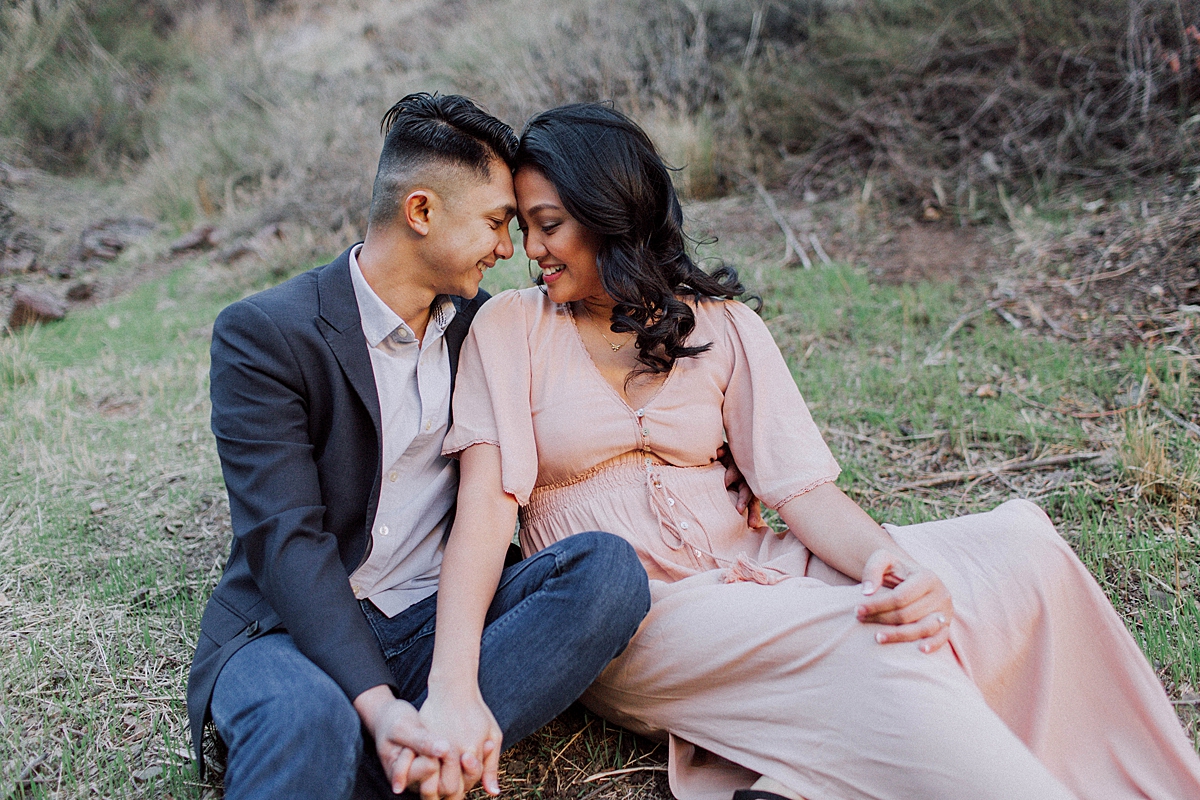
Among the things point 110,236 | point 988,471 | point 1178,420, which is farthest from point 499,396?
point 110,236

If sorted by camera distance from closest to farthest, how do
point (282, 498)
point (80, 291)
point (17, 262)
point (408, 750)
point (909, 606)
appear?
1. point (408, 750)
2. point (909, 606)
3. point (282, 498)
4. point (80, 291)
5. point (17, 262)

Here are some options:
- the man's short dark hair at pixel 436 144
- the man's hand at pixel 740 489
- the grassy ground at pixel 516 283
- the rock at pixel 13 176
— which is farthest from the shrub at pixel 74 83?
the man's hand at pixel 740 489

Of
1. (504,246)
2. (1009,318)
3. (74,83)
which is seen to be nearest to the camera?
(504,246)

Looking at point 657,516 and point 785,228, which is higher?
point 785,228

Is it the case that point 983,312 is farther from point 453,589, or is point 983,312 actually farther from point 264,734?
point 264,734

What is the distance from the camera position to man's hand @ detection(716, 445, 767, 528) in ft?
7.87

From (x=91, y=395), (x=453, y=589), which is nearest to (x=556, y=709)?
(x=453, y=589)

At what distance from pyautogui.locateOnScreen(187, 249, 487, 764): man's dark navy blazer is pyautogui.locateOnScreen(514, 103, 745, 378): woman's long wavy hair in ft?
2.01

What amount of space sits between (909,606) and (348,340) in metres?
1.39

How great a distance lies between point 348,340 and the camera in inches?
81.4

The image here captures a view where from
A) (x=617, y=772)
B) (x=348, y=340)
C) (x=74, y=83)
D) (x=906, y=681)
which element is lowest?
(x=617, y=772)

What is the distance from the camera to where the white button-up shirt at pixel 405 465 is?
212 centimetres

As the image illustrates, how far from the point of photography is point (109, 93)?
11.6 m

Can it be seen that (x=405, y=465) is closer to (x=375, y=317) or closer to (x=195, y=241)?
(x=375, y=317)
